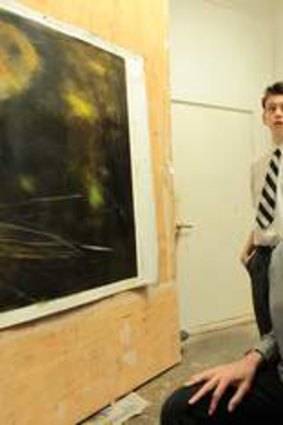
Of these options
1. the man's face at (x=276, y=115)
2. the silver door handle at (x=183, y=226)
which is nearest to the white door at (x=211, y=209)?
the silver door handle at (x=183, y=226)

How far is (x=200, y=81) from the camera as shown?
4.25 m

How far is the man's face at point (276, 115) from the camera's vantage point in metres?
3.12

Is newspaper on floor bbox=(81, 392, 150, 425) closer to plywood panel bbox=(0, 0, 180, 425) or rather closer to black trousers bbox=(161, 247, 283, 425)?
plywood panel bbox=(0, 0, 180, 425)

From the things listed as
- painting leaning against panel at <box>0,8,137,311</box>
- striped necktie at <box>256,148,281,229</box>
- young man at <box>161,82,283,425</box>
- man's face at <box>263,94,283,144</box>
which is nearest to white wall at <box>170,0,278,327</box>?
man's face at <box>263,94,283,144</box>

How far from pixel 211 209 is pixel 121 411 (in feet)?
6.43

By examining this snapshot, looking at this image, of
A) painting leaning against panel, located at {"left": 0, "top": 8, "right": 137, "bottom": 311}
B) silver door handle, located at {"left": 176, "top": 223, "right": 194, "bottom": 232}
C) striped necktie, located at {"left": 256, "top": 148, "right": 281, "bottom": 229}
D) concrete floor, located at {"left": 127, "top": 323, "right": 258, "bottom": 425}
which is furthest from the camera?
silver door handle, located at {"left": 176, "top": 223, "right": 194, "bottom": 232}

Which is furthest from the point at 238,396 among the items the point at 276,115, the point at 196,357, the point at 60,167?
the point at 196,357

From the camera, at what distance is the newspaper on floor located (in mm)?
2629

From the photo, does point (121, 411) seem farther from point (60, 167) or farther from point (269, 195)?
point (269, 195)

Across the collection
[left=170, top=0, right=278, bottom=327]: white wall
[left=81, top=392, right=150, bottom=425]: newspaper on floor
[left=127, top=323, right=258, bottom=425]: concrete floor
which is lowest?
[left=81, top=392, right=150, bottom=425]: newspaper on floor

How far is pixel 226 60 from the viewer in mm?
4418

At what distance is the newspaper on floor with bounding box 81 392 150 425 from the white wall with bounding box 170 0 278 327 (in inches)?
57.1

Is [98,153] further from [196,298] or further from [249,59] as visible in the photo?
[249,59]

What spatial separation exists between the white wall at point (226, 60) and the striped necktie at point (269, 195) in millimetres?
1137
